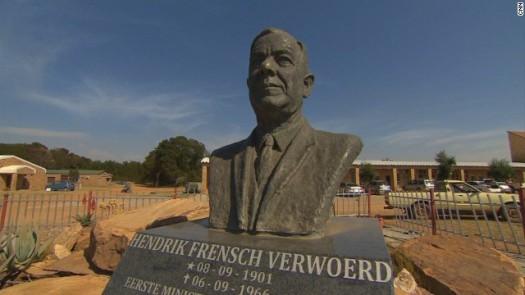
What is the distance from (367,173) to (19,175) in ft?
125

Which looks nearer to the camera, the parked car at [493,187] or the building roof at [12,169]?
the parked car at [493,187]

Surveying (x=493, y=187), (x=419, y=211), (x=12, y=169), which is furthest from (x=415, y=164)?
(x=12, y=169)

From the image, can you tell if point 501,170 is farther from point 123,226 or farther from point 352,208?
point 123,226

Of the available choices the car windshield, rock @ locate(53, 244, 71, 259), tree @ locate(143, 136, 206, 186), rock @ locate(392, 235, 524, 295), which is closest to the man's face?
rock @ locate(392, 235, 524, 295)

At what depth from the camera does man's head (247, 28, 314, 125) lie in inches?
110

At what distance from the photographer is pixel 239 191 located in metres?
2.82

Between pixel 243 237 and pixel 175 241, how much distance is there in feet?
1.64

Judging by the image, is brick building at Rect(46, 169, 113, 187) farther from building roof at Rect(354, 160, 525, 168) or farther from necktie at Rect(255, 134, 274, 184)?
necktie at Rect(255, 134, 274, 184)

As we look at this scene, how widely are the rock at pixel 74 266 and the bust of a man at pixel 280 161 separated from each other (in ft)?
11.0

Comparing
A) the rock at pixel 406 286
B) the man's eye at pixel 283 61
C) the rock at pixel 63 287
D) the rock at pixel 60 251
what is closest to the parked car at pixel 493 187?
the rock at pixel 406 286

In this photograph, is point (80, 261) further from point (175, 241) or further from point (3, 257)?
point (175, 241)

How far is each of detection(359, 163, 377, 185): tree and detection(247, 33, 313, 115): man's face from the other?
34.4 meters

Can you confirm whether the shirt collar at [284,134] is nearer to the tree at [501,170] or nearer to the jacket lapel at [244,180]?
the jacket lapel at [244,180]

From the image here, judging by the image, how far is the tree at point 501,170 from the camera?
3731 centimetres
